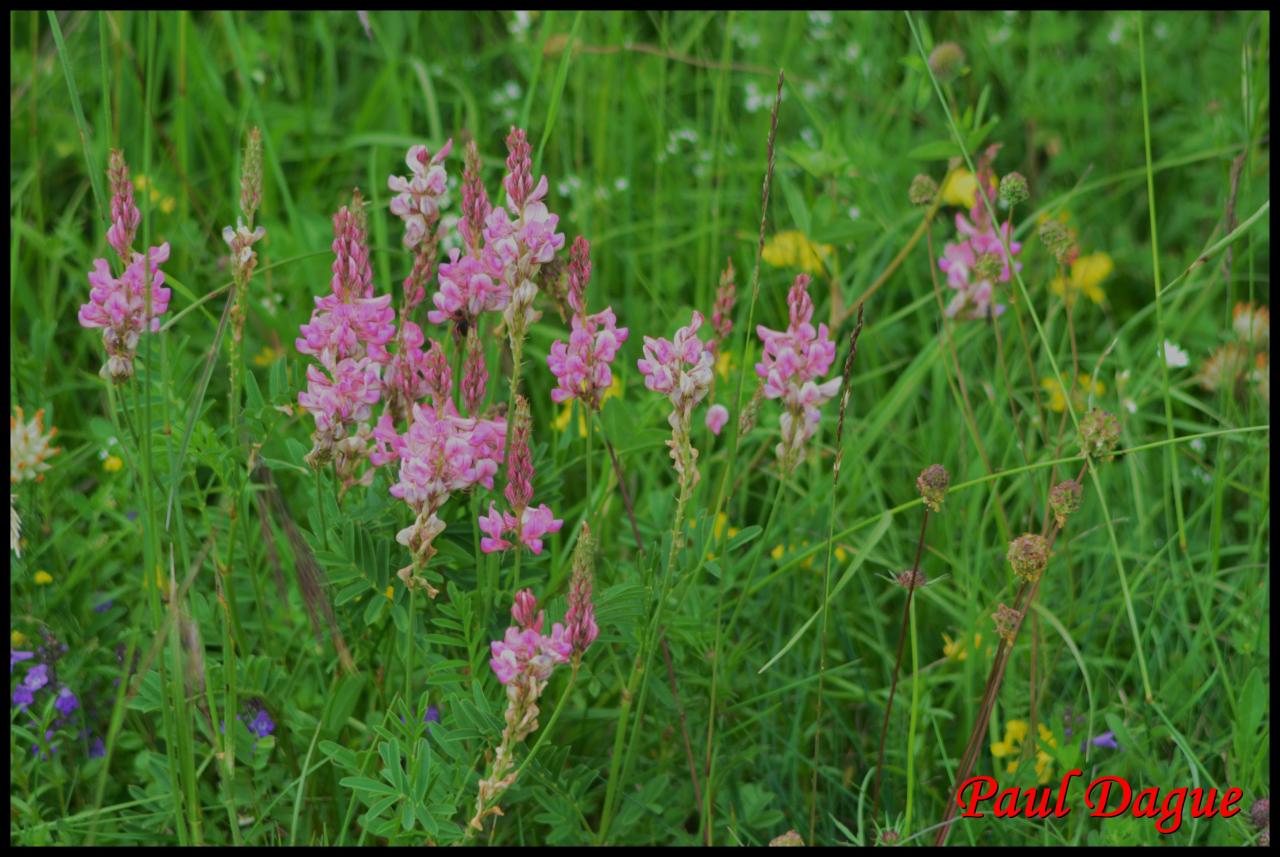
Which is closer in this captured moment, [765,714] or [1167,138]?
[765,714]

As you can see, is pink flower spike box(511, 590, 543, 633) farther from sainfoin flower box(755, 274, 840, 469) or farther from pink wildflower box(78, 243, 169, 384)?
pink wildflower box(78, 243, 169, 384)

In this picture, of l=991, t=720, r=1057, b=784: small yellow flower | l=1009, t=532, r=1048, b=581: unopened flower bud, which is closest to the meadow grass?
l=991, t=720, r=1057, b=784: small yellow flower

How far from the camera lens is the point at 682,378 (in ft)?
5.15

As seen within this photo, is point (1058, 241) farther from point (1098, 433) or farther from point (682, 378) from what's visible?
point (682, 378)

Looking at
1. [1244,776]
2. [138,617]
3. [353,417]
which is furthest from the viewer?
[138,617]

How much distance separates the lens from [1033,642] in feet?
6.56

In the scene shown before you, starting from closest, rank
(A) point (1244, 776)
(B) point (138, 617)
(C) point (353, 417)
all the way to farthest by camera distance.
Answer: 1. (C) point (353, 417)
2. (A) point (1244, 776)
3. (B) point (138, 617)

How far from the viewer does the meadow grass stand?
1782mm

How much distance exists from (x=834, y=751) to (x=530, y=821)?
52cm

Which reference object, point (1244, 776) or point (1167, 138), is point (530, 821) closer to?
point (1244, 776)

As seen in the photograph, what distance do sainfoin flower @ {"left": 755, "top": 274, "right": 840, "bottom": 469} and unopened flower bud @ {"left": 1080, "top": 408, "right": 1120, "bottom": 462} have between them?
306 millimetres

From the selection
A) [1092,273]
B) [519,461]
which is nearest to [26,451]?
[519,461]

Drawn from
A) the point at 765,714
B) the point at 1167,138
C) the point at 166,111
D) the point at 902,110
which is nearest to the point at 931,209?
the point at 765,714

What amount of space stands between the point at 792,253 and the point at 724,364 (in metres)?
0.33
